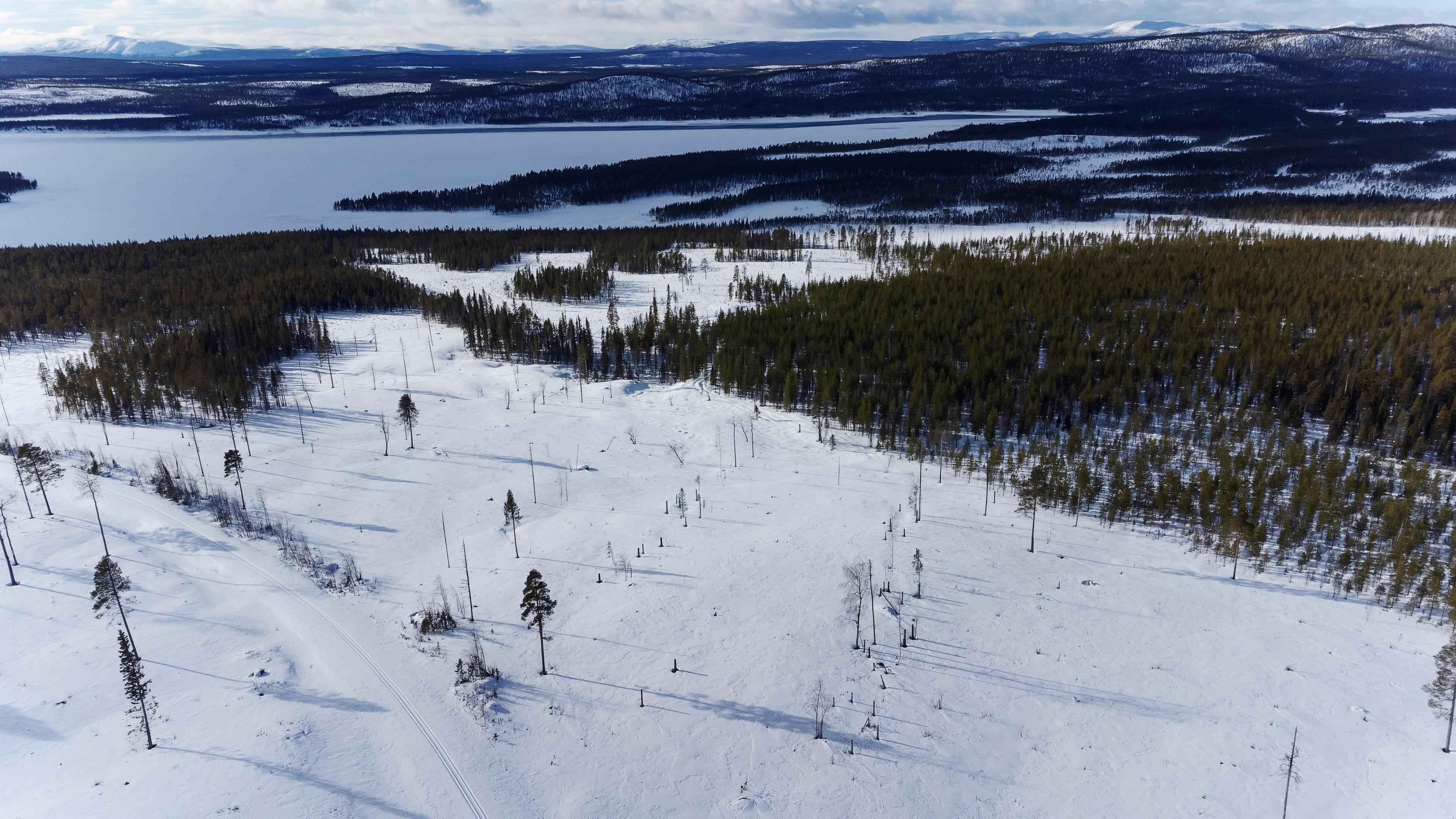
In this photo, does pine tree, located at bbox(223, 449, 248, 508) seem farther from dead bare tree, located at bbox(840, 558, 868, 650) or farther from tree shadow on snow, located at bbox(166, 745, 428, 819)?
dead bare tree, located at bbox(840, 558, 868, 650)

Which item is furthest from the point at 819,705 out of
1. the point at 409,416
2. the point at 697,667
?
the point at 409,416

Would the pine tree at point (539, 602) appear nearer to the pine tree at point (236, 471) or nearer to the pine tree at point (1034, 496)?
the pine tree at point (236, 471)

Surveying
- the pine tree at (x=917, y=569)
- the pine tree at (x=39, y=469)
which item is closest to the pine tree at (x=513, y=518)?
the pine tree at (x=917, y=569)

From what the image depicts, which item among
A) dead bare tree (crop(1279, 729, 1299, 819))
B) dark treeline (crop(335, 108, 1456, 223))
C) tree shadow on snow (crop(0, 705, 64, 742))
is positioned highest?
dark treeline (crop(335, 108, 1456, 223))

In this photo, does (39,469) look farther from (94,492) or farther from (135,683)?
(135,683)

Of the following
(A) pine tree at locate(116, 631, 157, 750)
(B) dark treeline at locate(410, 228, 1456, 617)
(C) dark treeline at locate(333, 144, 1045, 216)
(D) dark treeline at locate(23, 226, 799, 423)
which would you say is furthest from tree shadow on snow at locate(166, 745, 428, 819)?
(C) dark treeline at locate(333, 144, 1045, 216)
